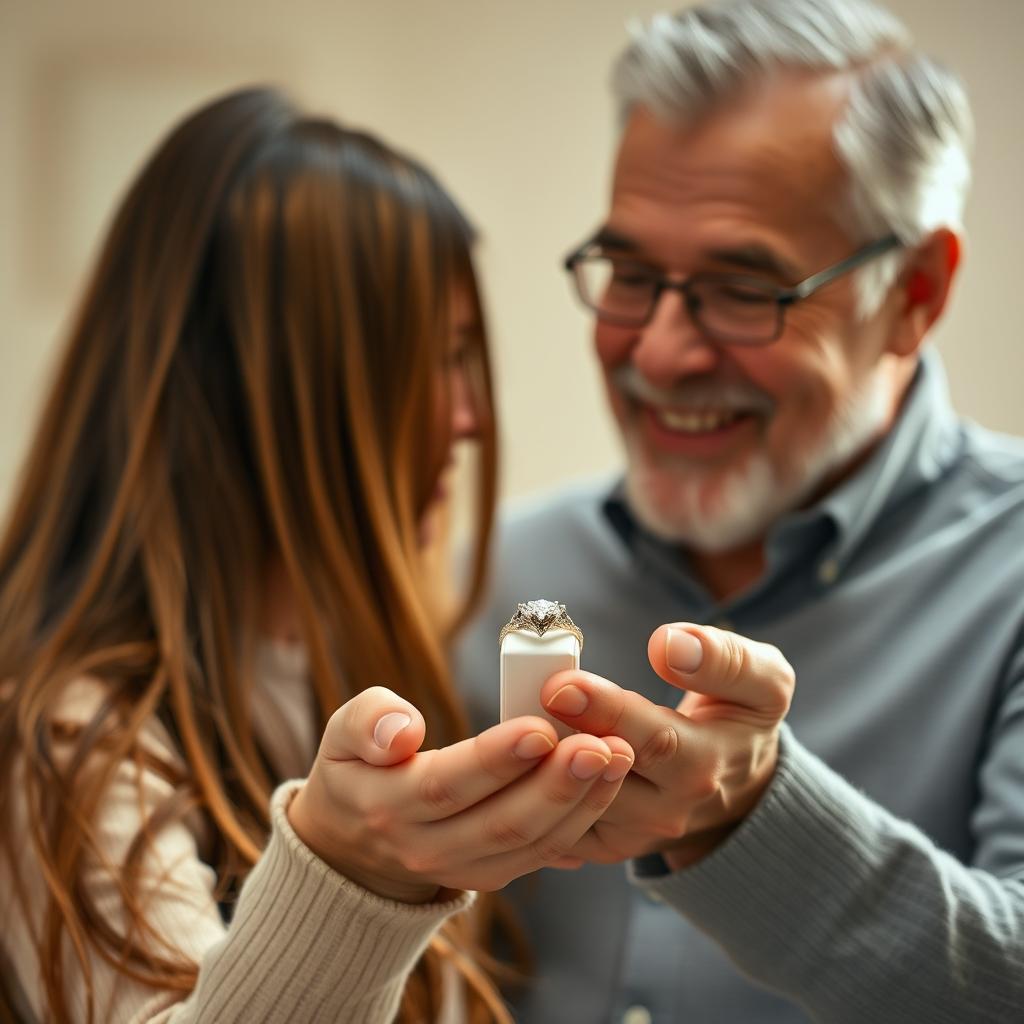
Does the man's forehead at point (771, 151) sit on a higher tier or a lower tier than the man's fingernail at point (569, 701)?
higher

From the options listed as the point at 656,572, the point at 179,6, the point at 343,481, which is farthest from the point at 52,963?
A: the point at 179,6

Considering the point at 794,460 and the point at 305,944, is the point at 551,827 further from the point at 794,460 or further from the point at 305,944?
the point at 794,460

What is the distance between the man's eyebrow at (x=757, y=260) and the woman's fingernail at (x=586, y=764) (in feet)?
2.59

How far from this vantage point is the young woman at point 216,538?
3.25 feet

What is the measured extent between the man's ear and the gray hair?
0.02 metres

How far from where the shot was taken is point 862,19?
139 cm

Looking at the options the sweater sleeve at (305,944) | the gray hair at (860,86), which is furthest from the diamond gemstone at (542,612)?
the gray hair at (860,86)

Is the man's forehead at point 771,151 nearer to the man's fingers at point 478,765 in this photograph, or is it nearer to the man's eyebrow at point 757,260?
the man's eyebrow at point 757,260

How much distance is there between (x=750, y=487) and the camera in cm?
139

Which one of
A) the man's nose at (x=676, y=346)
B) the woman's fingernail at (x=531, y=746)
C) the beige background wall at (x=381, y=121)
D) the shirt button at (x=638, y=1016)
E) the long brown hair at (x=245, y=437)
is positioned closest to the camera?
the woman's fingernail at (x=531, y=746)

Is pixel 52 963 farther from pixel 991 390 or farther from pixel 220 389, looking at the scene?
pixel 991 390

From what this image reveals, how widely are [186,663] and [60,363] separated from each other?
0.39 metres

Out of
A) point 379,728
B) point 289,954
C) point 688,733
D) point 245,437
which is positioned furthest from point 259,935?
point 245,437

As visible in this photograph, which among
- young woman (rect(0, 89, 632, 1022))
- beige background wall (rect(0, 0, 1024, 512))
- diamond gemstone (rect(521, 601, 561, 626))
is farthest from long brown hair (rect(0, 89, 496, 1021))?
beige background wall (rect(0, 0, 1024, 512))
